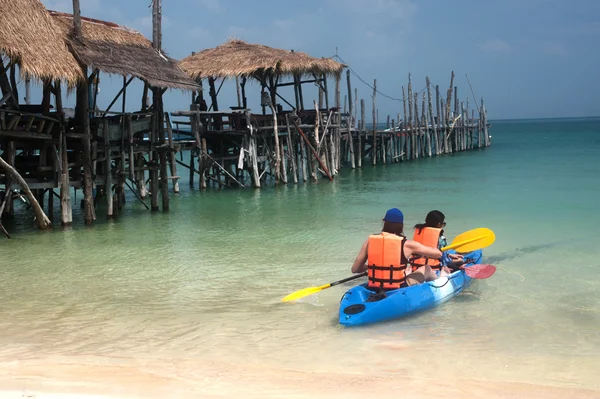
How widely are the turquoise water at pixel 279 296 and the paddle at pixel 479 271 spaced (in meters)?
0.25


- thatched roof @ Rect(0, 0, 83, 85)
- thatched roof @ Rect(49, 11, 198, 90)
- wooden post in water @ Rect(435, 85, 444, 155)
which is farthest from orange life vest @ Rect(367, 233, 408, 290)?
wooden post in water @ Rect(435, 85, 444, 155)

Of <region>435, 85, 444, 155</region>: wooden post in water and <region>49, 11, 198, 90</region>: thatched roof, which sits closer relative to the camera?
<region>49, 11, 198, 90</region>: thatched roof

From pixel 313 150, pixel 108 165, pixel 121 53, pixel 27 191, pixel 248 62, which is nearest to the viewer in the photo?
pixel 27 191

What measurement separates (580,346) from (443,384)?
193 cm

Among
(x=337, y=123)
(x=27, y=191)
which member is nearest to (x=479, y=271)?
(x=27, y=191)

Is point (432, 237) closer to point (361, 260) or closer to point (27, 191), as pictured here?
point (361, 260)

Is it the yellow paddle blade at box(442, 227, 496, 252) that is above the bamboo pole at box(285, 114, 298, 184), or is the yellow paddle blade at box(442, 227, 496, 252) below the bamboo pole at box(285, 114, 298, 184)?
below

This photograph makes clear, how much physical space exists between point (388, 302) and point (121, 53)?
9.77m

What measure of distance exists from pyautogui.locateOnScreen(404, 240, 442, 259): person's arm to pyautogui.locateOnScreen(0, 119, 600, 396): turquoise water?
63cm

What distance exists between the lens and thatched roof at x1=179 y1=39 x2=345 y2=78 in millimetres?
21656

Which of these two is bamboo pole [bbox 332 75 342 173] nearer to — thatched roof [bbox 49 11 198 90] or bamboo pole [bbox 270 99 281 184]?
bamboo pole [bbox 270 99 281 184]

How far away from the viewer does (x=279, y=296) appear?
882cm

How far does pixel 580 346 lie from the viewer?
6758 millimetres

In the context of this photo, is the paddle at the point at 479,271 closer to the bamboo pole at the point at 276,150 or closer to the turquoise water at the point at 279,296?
the turquoise water at the point at 279,296
